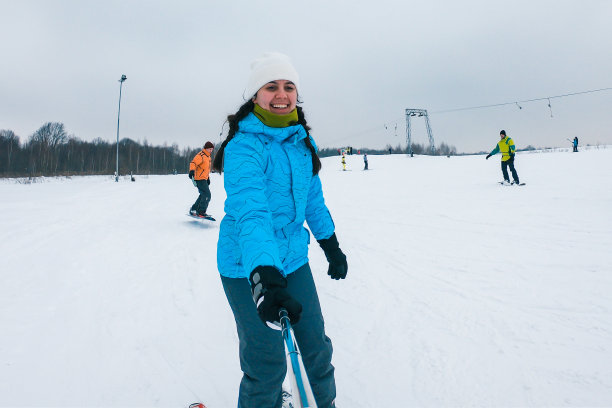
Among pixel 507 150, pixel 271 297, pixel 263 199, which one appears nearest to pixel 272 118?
pixel 263 199

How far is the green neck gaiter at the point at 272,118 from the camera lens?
171 cm

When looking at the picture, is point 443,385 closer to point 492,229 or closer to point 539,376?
point 539,376

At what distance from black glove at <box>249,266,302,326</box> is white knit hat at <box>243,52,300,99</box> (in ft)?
3.42

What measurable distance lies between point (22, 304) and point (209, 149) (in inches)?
221

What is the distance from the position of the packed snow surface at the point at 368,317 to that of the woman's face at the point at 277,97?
1918 millimetres

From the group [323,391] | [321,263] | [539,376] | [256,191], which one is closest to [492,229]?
[321,263]

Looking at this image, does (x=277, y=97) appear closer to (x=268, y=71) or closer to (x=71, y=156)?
(x=268, y=71)

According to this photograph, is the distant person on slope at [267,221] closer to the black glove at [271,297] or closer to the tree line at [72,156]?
the black glove at [271,297]

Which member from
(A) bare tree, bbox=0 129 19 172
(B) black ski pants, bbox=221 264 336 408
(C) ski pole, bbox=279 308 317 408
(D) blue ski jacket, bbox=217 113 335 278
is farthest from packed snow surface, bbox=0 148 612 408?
(A) bare tree, bbox=0 129 19 172

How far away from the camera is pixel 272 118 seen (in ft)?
5.60

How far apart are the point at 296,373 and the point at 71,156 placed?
89.4m

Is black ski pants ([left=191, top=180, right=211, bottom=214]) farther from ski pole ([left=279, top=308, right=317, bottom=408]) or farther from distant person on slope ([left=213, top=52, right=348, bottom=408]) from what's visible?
ski pole ([left=279, top=308, right=317, bottom=408])

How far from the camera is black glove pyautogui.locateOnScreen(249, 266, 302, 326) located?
123 cm

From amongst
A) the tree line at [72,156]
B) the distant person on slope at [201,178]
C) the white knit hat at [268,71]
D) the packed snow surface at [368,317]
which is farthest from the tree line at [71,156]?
the white knit hat at [268,71]
